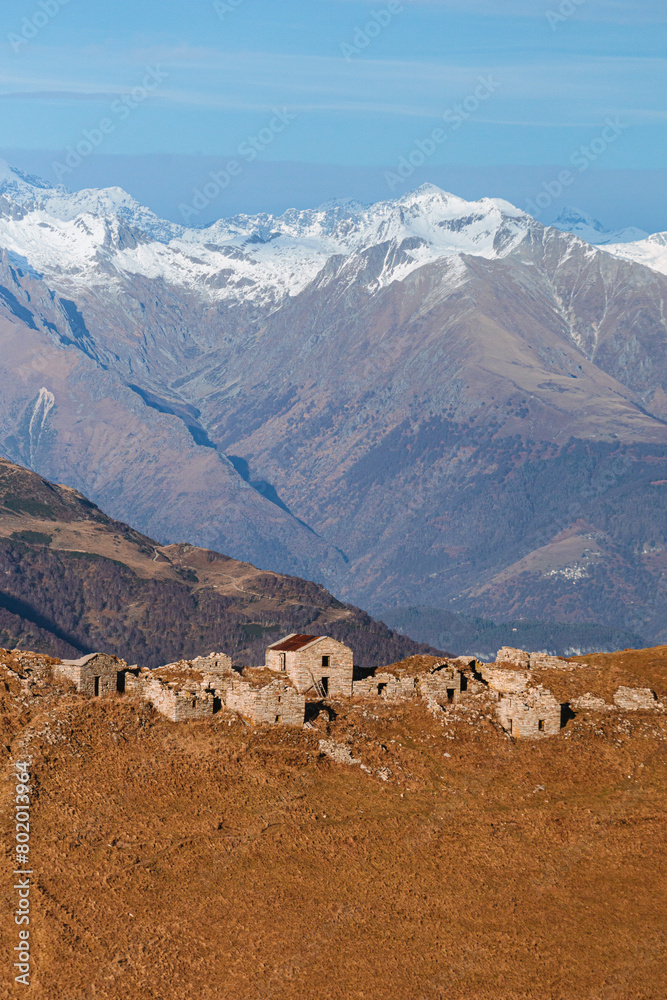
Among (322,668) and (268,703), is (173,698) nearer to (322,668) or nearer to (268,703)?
(268,703)

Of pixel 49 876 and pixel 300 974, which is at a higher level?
pixel 49 876

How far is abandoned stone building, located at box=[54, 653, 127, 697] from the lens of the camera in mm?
76500

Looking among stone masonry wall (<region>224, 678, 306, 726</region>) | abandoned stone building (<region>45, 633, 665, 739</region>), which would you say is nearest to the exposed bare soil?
stone masonry wall (<region>224, 678, 306, 726</region>)

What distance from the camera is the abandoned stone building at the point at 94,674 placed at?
76.5 m

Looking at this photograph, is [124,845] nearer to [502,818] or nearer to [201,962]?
[201,962]

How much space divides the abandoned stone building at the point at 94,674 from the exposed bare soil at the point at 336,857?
1.53 m

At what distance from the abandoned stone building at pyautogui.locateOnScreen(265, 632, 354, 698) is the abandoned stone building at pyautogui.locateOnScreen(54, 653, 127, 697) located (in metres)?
12.0

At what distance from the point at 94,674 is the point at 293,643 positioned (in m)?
16.8

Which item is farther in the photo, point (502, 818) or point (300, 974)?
point (502, 818)

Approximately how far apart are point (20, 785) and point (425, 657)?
3459cm

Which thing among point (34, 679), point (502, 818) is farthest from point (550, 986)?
point (34, 679)

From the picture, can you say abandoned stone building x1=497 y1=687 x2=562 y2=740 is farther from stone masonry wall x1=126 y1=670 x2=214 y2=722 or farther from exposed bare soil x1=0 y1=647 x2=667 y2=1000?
stone masonry wall x1=126 y1=670 x2=214 y2=722

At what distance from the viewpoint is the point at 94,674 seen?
253ft

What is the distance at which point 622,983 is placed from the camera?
5881cm
